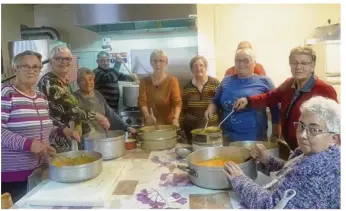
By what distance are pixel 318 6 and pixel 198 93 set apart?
1.69m

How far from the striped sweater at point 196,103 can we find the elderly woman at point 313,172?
2.99 feet

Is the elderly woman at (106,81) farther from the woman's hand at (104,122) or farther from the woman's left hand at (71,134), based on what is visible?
the woman's left hand at (71,134)

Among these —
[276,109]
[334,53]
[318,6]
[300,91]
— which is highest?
[318,6]

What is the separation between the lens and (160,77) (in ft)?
5.80

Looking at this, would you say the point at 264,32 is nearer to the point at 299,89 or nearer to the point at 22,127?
the point at 299,89

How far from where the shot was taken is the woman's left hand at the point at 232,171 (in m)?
0.81

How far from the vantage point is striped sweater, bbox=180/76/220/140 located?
1.68 meters

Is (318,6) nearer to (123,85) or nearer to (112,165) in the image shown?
(123,85)

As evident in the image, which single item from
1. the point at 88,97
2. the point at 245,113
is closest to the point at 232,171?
the point at 245,113

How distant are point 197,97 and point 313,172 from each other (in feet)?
3.50

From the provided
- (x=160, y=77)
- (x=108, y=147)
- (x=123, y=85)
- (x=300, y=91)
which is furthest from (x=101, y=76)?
(x=300, y=91)

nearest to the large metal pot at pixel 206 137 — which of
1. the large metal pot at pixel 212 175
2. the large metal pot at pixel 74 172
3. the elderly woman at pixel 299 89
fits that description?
the large metal pot at pixel 212 175

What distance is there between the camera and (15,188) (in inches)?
42.7

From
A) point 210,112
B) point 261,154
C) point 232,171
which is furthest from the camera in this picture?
point 210,112
